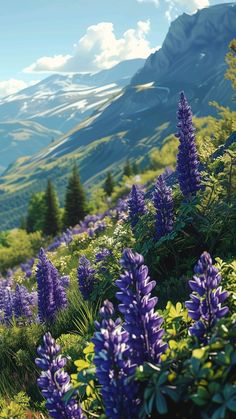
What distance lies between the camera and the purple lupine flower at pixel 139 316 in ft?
9.96

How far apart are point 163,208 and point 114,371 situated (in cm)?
447

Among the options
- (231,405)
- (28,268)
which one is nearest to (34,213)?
(28,268)

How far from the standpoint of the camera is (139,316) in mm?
3041

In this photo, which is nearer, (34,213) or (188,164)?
(188,164)

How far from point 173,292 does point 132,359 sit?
351cm

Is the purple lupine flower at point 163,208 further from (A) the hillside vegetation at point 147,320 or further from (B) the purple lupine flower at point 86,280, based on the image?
(B) the purple lupine flower at point 86,280

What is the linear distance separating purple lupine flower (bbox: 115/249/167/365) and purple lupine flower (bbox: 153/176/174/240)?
3985 millimetres

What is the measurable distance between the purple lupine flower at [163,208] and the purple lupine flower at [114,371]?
4.25 m

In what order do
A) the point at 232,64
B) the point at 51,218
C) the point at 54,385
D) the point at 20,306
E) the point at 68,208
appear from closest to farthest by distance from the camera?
the point at 54,385, the point at 20,306, the point at 232,64, the point at 68,208, the point at 51,218

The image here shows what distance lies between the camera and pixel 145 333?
304 cm

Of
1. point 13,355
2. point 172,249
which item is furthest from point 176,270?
point 13,355

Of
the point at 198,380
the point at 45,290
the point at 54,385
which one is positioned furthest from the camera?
the point at 45,290

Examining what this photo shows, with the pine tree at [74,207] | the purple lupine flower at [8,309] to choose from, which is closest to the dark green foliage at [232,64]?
the purple lupine flower at [8,309]

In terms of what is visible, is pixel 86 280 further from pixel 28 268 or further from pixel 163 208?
pixel 28 268
